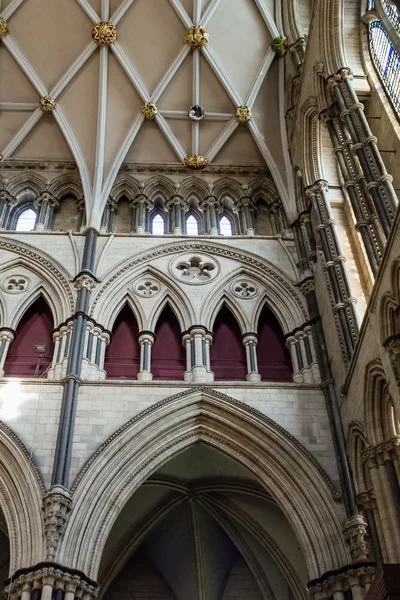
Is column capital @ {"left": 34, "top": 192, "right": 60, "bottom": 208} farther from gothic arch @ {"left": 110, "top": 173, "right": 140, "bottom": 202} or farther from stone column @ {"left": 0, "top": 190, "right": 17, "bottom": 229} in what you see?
gothic arch @ {"left": 110, "top": 173, "right": 140, "bottom": 202}

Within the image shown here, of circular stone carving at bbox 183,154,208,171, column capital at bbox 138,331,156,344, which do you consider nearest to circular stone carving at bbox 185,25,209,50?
circular stone carving at bbox 183,154,208,171

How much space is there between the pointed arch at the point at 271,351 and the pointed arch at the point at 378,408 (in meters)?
2.77

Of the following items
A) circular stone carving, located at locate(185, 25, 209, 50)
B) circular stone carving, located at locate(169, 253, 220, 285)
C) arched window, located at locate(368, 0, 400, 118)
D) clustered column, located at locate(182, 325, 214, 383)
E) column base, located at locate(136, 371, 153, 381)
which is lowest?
column base, located at locate(136, 371, 153, 381)

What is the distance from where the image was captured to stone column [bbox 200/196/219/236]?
1479 centimetres

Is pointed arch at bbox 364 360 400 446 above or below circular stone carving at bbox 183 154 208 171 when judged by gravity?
below

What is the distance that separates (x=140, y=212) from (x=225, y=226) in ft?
6.47

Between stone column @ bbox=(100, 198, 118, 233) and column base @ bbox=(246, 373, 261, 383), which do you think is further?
stone column @ bbox=(100, 198, 118, 233)

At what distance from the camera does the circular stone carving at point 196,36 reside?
15827 mm

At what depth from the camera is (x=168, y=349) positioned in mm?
12656

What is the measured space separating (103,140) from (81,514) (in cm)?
885

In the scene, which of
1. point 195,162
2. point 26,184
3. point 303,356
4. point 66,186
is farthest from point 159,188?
point 303,356

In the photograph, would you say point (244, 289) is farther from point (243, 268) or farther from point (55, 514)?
point (55, 514)

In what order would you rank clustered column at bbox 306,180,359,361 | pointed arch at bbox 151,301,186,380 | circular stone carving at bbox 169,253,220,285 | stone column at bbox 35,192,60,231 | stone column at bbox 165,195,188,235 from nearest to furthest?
clustered column at bbox 306,180,359,361, pointed arch at bbox 151,301,186,380, circular stone carving at bbox 169,253,220,285, stone column at bbox 35,192,60,231, stone column at bbox 165,195,188,235

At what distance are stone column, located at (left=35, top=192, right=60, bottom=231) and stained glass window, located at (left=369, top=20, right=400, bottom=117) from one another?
749cm
